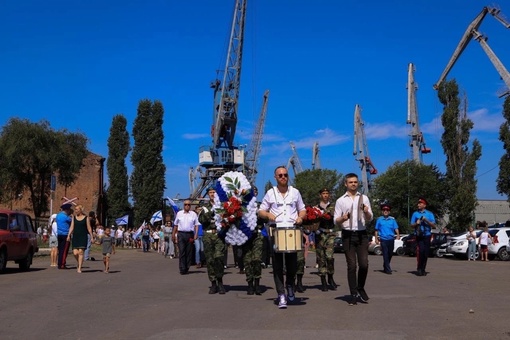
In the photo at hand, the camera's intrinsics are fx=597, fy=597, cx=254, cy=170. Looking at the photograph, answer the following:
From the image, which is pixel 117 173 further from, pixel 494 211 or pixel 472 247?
pixel 494 211

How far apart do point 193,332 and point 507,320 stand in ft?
13.2

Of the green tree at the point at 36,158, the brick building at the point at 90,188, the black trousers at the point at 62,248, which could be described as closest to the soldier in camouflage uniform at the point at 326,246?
the black trousers at the point at 62,248

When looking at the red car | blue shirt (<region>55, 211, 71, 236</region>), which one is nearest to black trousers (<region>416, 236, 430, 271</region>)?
blue shirt (<region>55, 211, 71, 236</region>)

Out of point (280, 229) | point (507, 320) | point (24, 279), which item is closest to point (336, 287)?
point (280, 229)

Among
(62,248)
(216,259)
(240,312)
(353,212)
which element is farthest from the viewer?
(62,248)

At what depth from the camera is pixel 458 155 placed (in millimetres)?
49000

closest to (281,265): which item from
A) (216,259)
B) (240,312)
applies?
(240,312)

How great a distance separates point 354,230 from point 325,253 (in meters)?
2.51

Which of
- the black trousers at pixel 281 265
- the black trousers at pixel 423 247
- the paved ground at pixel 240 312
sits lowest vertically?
the paved ground at pixel 240 312

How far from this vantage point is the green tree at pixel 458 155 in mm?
48438

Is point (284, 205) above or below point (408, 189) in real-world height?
below

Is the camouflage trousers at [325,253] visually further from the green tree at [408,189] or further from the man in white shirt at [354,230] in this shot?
the green tree at [408,189]

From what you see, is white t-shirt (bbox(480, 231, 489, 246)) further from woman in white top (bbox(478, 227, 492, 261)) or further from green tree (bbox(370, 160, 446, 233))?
green tree (bbox(370, 160, 446, 233))

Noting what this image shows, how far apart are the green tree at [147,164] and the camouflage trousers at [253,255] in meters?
52.0
